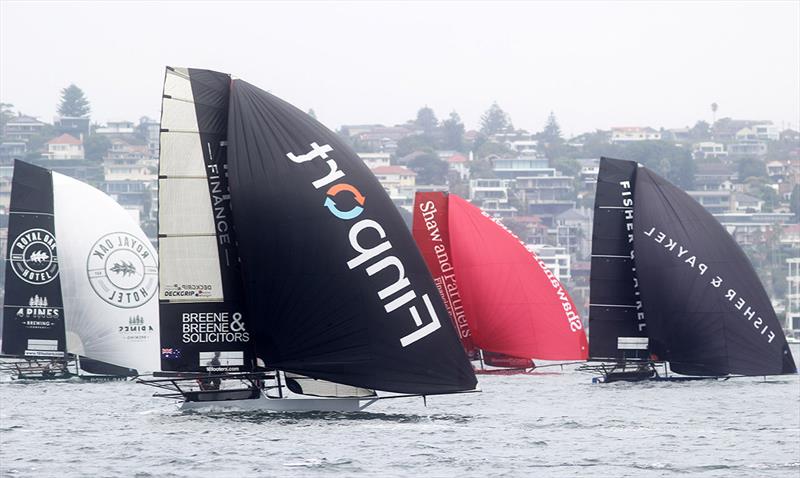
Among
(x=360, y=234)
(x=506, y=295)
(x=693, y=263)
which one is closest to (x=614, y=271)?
(x=693, y=263)

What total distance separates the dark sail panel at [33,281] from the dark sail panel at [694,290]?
1037cm

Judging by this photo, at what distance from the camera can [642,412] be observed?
2722 cm

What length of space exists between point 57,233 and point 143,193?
11625 centimetres

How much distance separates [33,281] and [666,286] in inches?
441

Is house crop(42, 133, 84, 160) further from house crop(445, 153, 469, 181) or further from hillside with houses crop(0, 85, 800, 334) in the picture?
house crop(445, 153, 469, 181)

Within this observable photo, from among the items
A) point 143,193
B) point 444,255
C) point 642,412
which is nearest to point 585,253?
point 143,193

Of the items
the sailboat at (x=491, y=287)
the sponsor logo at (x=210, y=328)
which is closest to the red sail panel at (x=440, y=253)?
the sailboat at (x=491, y=287)

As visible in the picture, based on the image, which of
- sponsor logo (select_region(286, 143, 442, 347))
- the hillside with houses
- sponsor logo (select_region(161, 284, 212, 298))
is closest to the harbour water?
sponsor logo (select_region(161, 284, 212, 298))

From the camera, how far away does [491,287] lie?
3619 cm

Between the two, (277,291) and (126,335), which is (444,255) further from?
(277,291)

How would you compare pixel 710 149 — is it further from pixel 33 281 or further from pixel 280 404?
pixel 280 404

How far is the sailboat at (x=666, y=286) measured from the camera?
32.6 metres

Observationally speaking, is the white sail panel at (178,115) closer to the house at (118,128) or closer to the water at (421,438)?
the water at (421,438)

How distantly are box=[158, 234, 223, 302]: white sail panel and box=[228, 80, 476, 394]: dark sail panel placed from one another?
529 millimetres
